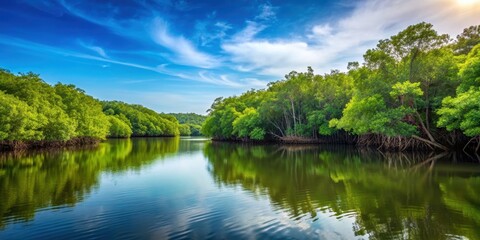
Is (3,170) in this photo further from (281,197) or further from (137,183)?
(281,197)

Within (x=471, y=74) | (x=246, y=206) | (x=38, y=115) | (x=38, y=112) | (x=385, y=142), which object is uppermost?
(x=471, y=74)

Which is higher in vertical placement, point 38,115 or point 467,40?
point 467,40

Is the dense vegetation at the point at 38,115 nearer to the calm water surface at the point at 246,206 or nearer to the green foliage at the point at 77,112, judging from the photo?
the green foliage at the point at 77,112

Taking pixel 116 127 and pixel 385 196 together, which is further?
pixel 116 127

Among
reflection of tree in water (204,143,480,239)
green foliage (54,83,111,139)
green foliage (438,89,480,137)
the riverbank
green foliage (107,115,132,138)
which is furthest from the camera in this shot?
green foliage (107,115,132,138)

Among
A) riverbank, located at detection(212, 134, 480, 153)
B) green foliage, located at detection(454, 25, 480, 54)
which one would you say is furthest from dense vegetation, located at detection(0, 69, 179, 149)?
green foliage, located at detection(454, 25, 480, 54)

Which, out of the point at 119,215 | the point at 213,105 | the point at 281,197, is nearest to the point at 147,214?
the point at 119,215

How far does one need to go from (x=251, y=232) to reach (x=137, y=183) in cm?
847

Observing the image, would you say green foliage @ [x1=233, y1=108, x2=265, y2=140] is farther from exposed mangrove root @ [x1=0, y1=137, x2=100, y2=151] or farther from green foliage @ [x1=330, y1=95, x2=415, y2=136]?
exposed mangrove root @ [x1=0, y1=137, x2=100, y2=151]

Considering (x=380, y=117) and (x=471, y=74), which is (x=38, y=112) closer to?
(x=380, y=117)

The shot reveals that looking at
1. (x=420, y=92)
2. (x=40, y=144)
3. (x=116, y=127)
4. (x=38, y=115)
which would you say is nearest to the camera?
(x=420, y=92)

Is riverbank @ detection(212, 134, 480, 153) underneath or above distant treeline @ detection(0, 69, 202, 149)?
underneath

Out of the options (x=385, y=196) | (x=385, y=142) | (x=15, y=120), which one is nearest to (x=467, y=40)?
(x=385, y=142)

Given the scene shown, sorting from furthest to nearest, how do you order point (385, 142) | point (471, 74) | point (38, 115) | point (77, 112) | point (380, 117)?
point (77, 112)
point (385, 142)
point (38, 115)
point (380, 117)
point (471, 74)
